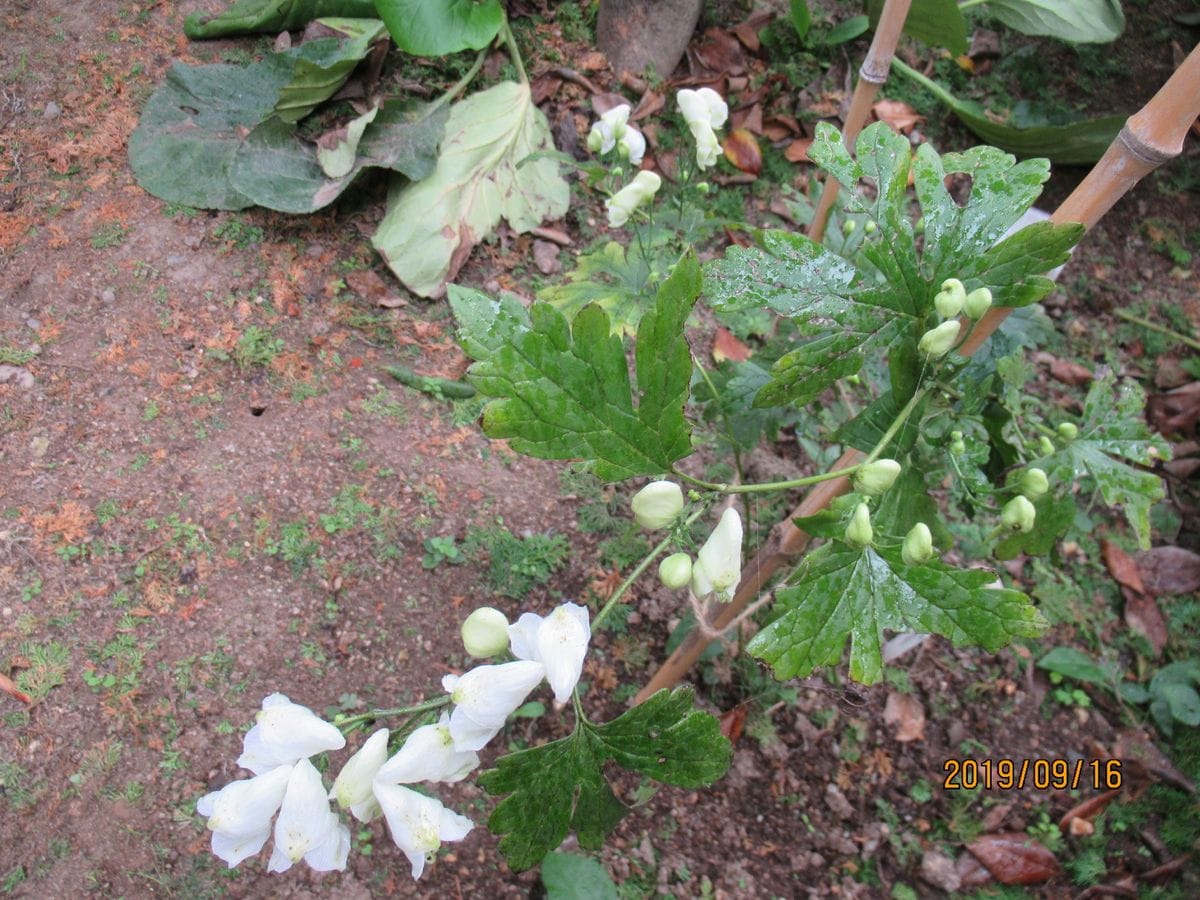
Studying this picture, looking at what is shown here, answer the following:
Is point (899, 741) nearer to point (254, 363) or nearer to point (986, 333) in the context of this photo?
point (986, 333)

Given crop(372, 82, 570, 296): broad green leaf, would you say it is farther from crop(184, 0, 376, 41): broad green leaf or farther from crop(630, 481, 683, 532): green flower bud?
crop(630, 481, 683, 532): green flower bud

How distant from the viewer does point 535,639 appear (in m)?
0.73

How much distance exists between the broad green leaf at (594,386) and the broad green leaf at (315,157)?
4.09 ft

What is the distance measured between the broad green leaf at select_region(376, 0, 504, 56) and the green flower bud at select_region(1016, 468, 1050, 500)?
163 centimetres

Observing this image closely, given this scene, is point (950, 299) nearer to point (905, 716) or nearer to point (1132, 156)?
point (1132, 156)

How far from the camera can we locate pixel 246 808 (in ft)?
2.32

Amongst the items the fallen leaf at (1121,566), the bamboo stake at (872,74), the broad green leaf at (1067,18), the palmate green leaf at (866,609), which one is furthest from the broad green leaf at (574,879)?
the broad green leaf at (1067,18)

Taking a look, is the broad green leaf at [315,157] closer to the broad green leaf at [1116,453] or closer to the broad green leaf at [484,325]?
the broad green leaf at [484,325]

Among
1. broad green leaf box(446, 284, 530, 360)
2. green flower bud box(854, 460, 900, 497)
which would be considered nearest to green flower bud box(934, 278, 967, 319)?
green flower bud box(854, 460, 900, 497)

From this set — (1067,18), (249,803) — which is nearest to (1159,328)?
(1067,18)

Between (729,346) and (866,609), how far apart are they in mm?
1231

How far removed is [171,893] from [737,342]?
147 cm

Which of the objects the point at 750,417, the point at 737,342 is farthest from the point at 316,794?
the point at 737,342

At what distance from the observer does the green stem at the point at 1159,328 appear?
2139 millimetres
